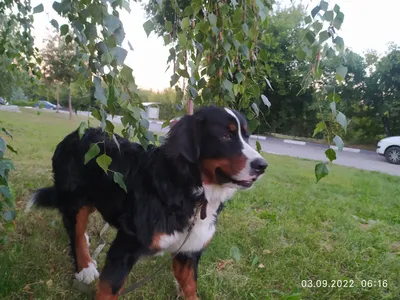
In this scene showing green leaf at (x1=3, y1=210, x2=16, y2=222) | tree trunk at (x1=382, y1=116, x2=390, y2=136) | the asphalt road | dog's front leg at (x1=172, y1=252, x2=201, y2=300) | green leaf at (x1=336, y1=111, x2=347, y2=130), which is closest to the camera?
green leaf at (x1=336, y1=111, x2=347, y2=130)

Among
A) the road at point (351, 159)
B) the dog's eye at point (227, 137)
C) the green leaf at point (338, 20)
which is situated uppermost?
the green leaf at point (338, 20)

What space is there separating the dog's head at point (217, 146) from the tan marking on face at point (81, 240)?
102 cm

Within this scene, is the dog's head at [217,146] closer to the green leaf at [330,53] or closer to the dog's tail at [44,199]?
the green leaf at [330,53]

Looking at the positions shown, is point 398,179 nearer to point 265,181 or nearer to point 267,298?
point 265,181

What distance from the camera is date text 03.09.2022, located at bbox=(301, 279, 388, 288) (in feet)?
7.67

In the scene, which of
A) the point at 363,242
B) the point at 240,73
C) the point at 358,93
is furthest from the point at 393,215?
the point at 358,93

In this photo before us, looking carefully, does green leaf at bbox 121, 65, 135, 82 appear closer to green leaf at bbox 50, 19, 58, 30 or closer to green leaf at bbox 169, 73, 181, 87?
green leaf at bbox 169, 73, 181, 87

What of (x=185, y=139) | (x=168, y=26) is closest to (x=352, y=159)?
(x=185, y=139)

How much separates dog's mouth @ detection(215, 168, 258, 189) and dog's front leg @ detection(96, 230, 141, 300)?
2.08 feet

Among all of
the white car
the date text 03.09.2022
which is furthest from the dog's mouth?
the white car

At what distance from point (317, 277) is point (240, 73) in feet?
5.57

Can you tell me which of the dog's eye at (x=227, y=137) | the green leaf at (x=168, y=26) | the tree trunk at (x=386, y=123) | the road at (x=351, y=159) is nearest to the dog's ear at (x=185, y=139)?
the dog's eye at (x=227, y=137)

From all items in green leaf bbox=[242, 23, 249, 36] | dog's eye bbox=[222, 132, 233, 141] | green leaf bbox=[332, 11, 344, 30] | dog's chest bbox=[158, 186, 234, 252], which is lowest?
dog's chest bbox=[158, 186, 234, 252]

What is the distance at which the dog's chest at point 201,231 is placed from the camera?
6.39ft
